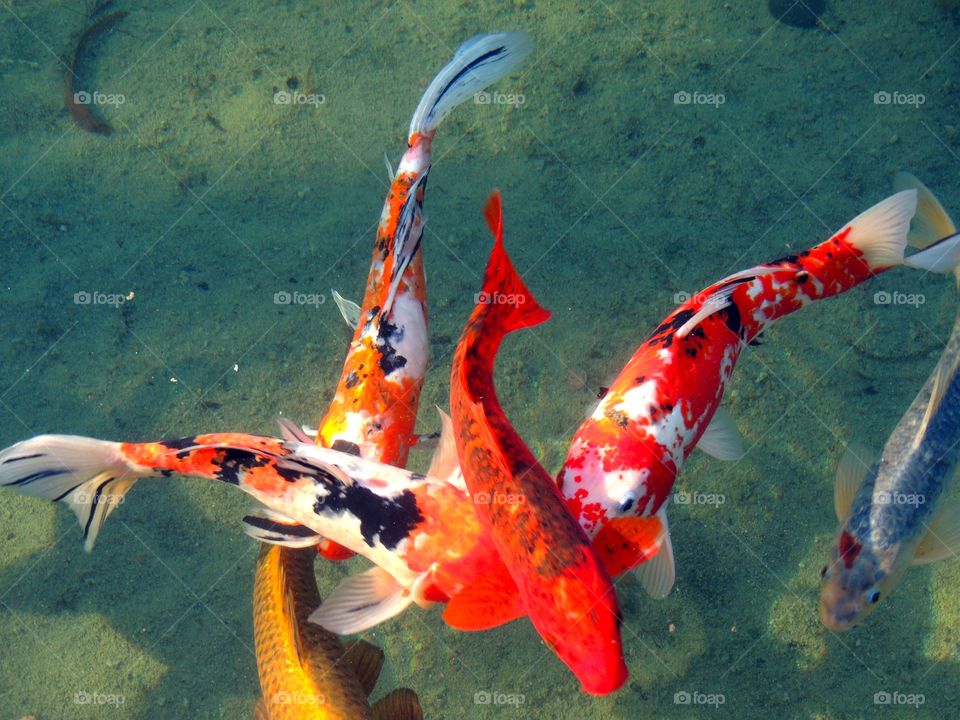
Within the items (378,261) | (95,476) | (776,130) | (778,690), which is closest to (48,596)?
(95,476)

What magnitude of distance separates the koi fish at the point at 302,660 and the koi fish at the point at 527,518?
1.08 meters

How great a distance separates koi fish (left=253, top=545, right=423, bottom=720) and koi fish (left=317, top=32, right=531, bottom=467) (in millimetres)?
738

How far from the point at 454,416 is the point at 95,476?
1.96 metres

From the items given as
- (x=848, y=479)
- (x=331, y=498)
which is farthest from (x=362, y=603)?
(x=848, y=479)

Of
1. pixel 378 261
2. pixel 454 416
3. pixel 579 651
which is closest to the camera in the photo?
pixel 579 651

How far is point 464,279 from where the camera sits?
534 cm

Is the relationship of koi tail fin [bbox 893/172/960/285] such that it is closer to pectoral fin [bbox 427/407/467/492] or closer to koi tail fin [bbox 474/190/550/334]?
koi tail fin [bbox 474/190/550/334]

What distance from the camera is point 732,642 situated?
14.6ft

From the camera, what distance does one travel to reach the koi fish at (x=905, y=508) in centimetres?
380

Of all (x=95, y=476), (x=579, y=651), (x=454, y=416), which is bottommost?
(x=95, y=476)

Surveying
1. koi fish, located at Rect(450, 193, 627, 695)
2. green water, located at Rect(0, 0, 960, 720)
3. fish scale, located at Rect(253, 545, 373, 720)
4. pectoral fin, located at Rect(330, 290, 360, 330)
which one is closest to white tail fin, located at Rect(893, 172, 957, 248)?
green water, located at Rect(0, 0, 960, 720)

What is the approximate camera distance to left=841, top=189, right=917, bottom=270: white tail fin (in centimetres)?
388

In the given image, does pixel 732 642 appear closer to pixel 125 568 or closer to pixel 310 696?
pixel 310 696

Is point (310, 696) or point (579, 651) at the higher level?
point (579, 651)
